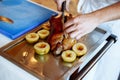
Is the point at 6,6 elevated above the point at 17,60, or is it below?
above

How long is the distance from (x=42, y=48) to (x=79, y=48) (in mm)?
149

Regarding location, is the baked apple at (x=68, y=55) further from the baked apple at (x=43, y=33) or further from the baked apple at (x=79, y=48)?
the baked apple at (x=43, y=33)

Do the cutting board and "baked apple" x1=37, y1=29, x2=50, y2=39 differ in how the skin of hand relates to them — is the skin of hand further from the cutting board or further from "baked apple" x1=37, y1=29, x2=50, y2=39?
the cutting board

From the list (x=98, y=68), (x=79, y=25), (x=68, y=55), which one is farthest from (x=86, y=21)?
(x=98, y=68)

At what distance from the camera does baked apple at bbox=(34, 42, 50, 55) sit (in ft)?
2.58

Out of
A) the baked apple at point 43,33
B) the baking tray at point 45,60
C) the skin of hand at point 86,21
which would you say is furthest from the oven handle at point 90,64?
the baked apple at point 43,33

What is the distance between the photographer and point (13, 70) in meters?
0.75

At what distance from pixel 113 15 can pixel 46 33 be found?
11.3 inches

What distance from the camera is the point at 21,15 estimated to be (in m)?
1.01

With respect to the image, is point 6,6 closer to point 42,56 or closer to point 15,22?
point 15,22

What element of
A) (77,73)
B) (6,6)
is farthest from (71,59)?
(6,6)

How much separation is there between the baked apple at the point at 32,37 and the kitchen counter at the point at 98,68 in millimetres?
79

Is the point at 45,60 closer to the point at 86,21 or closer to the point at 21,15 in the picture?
the point at 86,21

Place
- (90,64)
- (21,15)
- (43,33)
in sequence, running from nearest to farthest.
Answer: (90,64) < (43,33) < (21,15)
